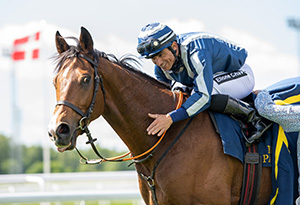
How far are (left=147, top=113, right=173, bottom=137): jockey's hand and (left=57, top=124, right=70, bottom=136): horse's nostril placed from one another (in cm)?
74

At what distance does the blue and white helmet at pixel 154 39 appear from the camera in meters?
4.30

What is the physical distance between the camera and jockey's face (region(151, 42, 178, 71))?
4.41 meters

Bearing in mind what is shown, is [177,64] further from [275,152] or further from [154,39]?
[275,152]

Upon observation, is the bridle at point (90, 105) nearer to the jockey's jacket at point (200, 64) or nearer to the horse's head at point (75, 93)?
the horse's head at point (75, 93)

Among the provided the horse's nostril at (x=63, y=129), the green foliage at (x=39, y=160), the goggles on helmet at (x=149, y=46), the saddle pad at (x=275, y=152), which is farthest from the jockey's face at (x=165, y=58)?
the green foliage at (x=39, y=160)

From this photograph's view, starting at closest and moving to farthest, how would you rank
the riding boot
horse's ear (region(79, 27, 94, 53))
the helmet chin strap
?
horse's ear (region(79, 27, 94, 53))
the riding boot
the helmet chin strap

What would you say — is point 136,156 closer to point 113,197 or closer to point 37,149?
point 113,197

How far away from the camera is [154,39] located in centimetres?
430

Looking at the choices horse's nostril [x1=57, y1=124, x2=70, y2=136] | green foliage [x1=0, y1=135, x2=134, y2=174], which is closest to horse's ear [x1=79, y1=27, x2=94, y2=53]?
horse's nostril [x1=57, y1=124, x2=70, y2=136]

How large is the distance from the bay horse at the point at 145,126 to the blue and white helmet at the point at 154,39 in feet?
0.77

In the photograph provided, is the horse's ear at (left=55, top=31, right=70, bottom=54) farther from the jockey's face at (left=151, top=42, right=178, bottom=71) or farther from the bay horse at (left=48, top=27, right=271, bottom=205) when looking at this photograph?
the jockey's face at (left=151, top=42, right=178, bottom=71)

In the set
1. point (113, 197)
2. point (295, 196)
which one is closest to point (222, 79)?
point (295, 196)

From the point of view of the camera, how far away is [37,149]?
44188 millimetres

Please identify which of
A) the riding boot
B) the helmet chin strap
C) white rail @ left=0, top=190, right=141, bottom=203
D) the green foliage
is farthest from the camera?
the green foliage
